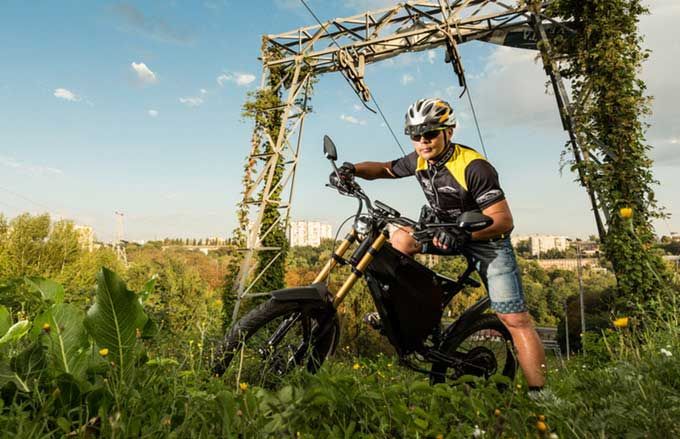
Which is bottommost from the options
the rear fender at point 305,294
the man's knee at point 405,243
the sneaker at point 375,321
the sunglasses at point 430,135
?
the sneaker at point 375,321

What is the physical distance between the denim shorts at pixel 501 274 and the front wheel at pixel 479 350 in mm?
496

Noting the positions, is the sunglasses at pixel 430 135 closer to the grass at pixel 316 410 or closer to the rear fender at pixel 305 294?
the rear fender at pixel 305 294

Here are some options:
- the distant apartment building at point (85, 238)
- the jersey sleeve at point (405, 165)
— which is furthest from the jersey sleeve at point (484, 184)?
the distant apartment building at point (85, 238)

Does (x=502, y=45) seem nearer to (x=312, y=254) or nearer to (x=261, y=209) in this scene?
(x=261, y=209)

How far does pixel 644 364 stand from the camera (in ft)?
6.73

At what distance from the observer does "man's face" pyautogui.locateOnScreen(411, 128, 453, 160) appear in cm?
296

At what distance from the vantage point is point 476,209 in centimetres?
294

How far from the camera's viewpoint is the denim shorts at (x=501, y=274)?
2.88 meters

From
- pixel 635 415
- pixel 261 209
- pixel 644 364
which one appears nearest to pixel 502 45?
pixel 261 209

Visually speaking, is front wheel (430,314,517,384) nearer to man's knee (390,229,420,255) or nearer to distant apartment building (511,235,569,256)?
man's knee (390,229,420,255)

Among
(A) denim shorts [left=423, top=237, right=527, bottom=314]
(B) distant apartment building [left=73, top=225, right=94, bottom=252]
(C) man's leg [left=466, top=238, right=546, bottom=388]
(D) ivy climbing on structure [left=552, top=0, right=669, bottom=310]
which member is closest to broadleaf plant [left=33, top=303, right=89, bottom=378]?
(A) denim shorts [left=423, top=237, right=527, bottom=314]

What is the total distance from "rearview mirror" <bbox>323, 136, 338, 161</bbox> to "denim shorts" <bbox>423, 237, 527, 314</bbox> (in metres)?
0.81

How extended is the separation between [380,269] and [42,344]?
177cm

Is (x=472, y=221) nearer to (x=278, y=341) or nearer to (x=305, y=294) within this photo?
(x=305, y=294)
